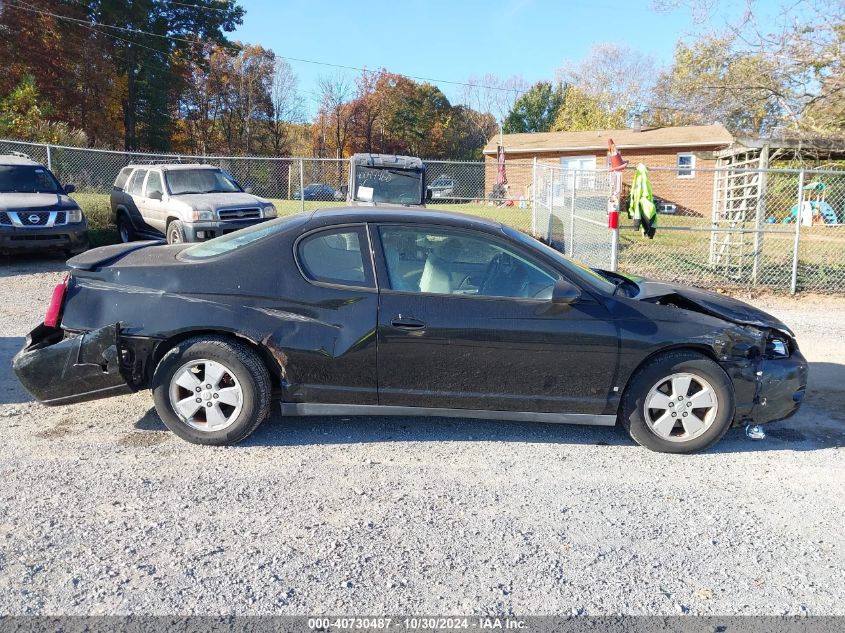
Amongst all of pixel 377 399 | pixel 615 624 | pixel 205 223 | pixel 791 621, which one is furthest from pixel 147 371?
pixel 205 223

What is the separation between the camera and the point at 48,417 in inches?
191

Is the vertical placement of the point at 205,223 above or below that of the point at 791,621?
above

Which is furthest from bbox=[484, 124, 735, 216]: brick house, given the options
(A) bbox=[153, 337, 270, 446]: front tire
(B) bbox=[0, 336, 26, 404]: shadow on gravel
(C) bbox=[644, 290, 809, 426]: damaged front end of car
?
(A) bbox=[153, 337, 270, 446]: front tire

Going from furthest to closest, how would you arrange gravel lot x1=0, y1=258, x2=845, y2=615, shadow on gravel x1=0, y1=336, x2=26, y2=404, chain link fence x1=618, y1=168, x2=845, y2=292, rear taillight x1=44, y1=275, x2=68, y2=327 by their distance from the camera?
chain link fence x1=618, y1=168, x2=845, y2=292 < shadow on gravel x1=0, y1=336, x2=26, y2=404 < rear taillight x1=44, y1=275, x2=68, y2=327 < gravel lot x1=0, y1=258, x2=845, y2=615

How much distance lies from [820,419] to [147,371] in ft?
16.4

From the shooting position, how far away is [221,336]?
4426mm

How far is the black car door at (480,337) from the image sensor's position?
14.4 ft

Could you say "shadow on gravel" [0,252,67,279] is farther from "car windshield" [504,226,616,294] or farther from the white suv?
"car windshield" [504,226,616,294]

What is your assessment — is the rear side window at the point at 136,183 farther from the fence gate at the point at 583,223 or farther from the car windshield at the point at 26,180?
the fence gate at the point at 583,223

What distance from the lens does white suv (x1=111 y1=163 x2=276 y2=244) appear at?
1184 centimetres

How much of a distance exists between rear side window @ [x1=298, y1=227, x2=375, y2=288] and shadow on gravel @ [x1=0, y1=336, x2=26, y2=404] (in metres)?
2.53

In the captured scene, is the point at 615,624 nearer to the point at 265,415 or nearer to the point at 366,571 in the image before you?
the point at 366,571

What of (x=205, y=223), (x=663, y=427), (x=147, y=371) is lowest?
(x=663, y=427)

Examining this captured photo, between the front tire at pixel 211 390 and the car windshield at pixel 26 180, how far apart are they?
907cm
